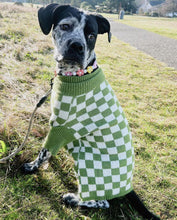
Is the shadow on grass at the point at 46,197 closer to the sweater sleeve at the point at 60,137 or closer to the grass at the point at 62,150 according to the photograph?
the grass at the point at 62,150

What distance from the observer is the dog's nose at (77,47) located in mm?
2083

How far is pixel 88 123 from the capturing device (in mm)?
2115

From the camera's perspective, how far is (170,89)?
5449mm

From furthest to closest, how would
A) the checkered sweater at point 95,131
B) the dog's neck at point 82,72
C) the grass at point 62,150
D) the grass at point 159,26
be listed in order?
the grass at point 159,26, the grass at point 62,150, the dog's neck at point 82,72, the checkered sweater at point 95,131

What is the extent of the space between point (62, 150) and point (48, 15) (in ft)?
5.93

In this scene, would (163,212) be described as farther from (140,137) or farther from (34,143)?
(34,143)

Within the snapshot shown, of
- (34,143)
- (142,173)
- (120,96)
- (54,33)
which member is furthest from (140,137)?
(54,33)

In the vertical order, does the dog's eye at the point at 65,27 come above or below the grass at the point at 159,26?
below

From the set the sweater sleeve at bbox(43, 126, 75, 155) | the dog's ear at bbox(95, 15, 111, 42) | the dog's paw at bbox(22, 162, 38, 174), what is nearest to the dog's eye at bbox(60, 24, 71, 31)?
the dog's ear at bbox(95, 15, 111, 42)

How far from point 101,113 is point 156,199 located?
1422mm

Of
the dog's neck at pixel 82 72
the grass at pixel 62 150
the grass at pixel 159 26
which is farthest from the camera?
the grass at pixel 159 26

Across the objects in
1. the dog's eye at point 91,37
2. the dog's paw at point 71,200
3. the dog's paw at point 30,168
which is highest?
the dog's eye at point 91,37

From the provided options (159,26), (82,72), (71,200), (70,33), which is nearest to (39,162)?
(71,200)

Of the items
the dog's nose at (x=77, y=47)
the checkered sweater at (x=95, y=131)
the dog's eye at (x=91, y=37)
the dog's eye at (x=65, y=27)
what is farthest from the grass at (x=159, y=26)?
the checkered sweater at (x=95, y=131)
